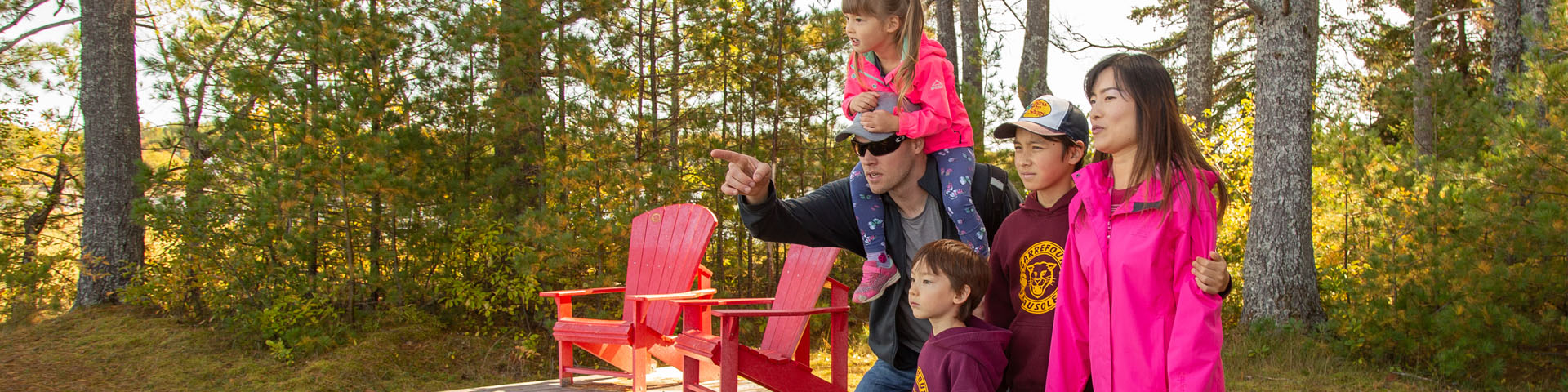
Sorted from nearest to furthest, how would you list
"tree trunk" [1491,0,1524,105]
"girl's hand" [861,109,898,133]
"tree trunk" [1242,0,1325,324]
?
"girl's hand" [861,109,898,133] < "tree trunk" [1242,0,1325,324] < "tree trunk" [1491,0,1524,105]

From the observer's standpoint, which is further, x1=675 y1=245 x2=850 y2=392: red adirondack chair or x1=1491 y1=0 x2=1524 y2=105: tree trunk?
x1=1491 y1=0 x2=1524 y2=105: tree trunk

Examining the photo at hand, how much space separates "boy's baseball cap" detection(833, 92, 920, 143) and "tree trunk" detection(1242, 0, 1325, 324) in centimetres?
498

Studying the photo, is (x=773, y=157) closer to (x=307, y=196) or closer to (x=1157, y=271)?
(x=307, y=196)

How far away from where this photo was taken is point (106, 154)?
738 cm

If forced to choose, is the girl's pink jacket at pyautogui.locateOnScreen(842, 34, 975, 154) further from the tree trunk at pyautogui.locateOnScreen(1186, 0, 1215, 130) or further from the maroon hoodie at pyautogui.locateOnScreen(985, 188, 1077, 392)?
the tree trunk at pyautogui.locateOnScreen(1186, 0, 1215, 130)

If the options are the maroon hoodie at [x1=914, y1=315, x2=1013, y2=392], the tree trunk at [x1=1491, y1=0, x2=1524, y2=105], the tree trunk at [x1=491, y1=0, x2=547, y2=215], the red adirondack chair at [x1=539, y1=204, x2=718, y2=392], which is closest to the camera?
the maroon hoodie at [x1=914, y1=315, x2=1013, y2=392]

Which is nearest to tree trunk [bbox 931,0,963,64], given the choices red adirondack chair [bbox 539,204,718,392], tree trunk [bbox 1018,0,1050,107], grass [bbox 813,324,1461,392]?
tree trunk [bbox 1018,0,1050,107]

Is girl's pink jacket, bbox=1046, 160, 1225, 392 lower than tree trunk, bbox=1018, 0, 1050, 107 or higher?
lower

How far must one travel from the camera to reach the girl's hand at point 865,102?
2033 millimetres

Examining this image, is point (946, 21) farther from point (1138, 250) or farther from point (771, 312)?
point (1138, 250)

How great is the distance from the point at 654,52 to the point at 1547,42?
474 cm

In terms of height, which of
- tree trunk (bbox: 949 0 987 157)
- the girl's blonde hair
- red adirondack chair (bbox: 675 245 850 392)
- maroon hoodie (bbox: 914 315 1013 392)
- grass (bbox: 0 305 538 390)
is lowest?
grass (bbox: 0 305 538 390)

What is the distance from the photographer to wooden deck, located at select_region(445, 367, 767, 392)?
172 inches

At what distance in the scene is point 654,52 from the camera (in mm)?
6309
